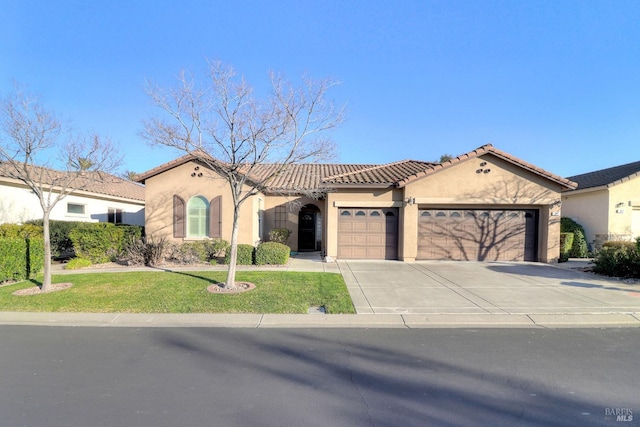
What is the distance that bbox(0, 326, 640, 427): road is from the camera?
3248mm

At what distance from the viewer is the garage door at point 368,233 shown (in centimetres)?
1376

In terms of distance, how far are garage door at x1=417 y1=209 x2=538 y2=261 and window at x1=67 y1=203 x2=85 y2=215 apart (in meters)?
18.0

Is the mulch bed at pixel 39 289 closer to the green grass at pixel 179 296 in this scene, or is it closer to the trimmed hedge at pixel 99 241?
the green grass at pixel 179 296

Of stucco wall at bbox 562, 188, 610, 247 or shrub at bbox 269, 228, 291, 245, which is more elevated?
stucco wall at bbox 562, 188, 610, 247

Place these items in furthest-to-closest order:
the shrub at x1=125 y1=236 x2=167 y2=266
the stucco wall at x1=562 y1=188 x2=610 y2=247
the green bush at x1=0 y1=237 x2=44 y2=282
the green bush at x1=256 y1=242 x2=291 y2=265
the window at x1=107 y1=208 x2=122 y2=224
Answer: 1. the window at x1=107 y1=208 x2=122 y2=224
2. the stucco wall at x1=562 y1=188 x2=610 y2=247
3. the shrub at x1=125 y1=236 x2=167 y2=266
4. the green bush at x1=256 y1=242 x2=291 y2=265
5. the green bush at x1=0 y1=237 x2=44 y2=282

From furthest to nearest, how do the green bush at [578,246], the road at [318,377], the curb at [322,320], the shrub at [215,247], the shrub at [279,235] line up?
the green bush at [578,246], the shrub at [279,235], the shrub at [215,247], the curb at [322,320], the road at [318,377]

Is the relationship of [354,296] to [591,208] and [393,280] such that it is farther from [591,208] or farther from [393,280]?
[591,208]

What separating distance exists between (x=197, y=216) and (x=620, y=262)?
50.9 ft

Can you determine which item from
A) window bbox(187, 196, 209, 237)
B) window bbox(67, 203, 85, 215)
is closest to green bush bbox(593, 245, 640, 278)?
window bbox(187, 196, 209, 237)

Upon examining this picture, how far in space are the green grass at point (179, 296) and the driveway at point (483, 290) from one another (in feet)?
2.76

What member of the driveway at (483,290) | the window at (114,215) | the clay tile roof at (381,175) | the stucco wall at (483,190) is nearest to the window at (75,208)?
the window at (114,215)

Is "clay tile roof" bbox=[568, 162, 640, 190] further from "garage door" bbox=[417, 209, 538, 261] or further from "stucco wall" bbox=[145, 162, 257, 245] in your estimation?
"stucco wall" bbox=[145, 162, 257, 245]

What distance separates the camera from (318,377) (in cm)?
404

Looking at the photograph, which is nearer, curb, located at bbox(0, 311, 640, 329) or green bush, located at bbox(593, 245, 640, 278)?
curb, located at bbox(0, 311, 640, 329)
